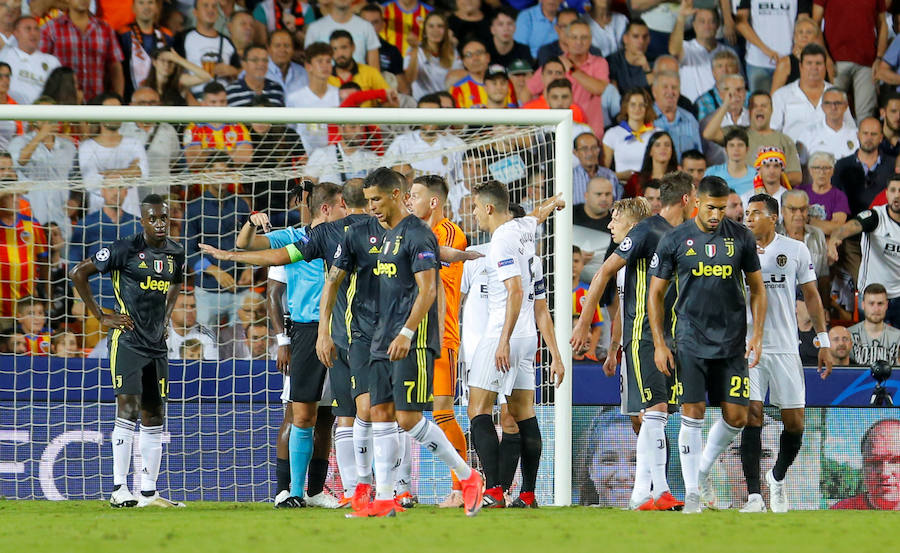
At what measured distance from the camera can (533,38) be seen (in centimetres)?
1309

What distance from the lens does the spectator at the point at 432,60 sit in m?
12.7

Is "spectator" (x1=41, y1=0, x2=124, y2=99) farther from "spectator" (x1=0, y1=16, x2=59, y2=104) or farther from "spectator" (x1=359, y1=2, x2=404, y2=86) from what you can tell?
"spectator" (x1=359, y1=2, x2=404, y2=86)

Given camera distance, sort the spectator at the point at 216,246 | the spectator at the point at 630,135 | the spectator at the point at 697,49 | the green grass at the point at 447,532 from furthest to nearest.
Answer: the spectator at the point at 697,49 < the spectator at the point at 630,135 < the spectator at the point at 216,246 < the green grass at the point at 447,532

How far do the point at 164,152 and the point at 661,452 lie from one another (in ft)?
21.1

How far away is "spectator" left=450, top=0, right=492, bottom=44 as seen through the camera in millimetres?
13055

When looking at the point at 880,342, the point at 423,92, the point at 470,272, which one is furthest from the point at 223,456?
the point at 880,342

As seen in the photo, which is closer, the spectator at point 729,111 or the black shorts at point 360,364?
the black shorts at point 360,364

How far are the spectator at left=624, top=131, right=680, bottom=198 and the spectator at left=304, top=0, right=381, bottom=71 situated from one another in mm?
3174

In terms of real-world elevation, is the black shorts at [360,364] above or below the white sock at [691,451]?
above

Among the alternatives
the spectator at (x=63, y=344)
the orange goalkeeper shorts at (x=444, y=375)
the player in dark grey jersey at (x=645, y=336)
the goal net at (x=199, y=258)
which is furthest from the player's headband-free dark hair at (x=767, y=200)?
the spectator at (x=63, y=344)

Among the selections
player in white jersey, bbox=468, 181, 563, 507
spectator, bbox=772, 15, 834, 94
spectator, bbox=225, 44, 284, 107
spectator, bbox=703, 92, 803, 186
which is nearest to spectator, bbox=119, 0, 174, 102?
spectator, bbox=225, 44, 284, 107

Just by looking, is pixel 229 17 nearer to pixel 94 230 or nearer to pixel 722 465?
pixel 94 230

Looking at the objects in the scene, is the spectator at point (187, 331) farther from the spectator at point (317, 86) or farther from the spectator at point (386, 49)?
the spectator at point (386, 49)

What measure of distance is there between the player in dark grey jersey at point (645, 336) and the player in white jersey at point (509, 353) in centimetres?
39
